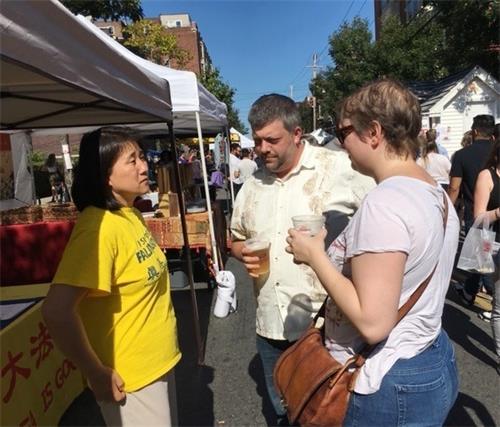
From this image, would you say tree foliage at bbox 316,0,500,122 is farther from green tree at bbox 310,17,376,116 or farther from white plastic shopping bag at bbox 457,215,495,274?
white plastic shopping bag at bbox 457,215,495,274

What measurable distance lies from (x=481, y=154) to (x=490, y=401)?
2.75 meters

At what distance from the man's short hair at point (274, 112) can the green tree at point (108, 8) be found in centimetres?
1553

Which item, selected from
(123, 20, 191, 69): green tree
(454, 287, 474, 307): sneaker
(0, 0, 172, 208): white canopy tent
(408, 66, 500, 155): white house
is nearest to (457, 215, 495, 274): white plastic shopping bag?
(454, 287, 474, 307): sneaker

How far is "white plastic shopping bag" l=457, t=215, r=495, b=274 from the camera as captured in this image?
3.27 metres

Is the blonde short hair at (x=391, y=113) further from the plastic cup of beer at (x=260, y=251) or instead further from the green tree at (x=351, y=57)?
the green tree at (x=351, y=57)

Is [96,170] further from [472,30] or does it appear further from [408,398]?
[472,30]

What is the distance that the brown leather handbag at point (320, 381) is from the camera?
1.36 meters

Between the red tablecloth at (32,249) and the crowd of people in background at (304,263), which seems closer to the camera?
the crowd of people in background at (304,263)

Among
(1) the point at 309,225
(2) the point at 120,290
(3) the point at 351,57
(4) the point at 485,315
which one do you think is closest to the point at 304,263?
(1) the point at 309,225

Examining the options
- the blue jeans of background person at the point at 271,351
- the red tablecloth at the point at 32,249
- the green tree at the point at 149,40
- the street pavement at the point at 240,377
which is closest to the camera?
the blue jeans of background person at the point at 271,351

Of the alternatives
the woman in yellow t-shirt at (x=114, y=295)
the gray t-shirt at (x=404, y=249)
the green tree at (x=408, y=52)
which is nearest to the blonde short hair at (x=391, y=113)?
the gray t-shirt at (x=404, y=249)

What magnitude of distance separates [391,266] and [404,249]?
6cm

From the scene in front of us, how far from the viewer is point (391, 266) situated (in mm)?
1163

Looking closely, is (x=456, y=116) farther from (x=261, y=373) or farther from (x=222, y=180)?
(x=261, y=373)
